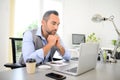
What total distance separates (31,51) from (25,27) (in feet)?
6.08

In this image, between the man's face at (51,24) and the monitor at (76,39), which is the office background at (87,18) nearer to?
the monitor at (76,39)

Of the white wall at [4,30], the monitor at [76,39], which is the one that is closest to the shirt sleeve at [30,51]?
the white wall at [4,30]

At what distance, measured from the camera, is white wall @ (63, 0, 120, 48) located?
12.8ft

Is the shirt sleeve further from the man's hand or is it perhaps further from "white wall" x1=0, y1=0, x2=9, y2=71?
"white wall" x1=0, y1=0, x2=9, y2=71

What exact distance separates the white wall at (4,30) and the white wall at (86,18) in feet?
5.35

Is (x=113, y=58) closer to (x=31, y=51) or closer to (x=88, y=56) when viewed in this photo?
(x=88, y=56)

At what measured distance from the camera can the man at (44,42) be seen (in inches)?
65.9

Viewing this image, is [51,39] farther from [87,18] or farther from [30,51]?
[87,18]

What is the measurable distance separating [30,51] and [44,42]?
27 centimetres

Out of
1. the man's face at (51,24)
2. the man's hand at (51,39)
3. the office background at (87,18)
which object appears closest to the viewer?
the man's hand at (51,39)

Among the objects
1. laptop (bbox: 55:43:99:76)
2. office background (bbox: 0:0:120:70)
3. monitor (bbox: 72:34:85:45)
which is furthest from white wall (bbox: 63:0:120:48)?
laptop (bbox: 55:43:99:76)

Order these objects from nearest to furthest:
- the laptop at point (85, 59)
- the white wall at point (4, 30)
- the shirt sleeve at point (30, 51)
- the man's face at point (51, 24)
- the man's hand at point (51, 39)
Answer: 1. the laptop at point (85, 59)
2. the shirt sleeve at point (30, 51)
3. the man's hand at point (51, 39)
4. the man's face at point (51, 24)
5. the white wall at point (4, 30)

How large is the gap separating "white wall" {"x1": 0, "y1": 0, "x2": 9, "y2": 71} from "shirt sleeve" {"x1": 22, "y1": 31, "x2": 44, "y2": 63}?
1.30m

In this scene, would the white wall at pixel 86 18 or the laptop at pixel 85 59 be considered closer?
the laptop at pixel 85 59
